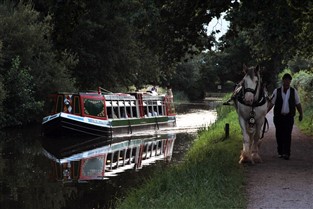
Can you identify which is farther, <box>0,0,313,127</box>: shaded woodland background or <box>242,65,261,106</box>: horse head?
<box>0,0,313,127</box>: shaded woodland background

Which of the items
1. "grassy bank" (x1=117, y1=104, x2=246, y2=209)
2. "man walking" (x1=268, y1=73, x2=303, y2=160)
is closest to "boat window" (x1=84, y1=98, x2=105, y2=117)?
"grassy bank" (x1=117, y1=104, x2=246, y2=209)

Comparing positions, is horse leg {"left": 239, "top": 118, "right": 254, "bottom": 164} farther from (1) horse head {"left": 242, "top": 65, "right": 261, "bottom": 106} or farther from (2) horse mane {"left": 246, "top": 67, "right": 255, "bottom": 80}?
(2) horse mane {"left": 246, "top": 67, "right": 255, "bottom": 80}

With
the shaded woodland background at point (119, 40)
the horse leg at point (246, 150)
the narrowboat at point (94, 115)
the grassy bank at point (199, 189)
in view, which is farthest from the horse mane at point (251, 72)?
the narrowboat at point (94, 115)

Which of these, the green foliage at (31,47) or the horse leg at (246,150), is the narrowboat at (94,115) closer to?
the green foliage at (31,47)

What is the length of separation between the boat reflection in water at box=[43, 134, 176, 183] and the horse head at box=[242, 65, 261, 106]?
5.06 metres

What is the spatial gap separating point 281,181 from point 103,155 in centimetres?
1002

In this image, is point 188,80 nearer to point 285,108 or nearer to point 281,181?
point 285,108

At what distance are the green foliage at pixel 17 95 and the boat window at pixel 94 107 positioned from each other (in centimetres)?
358

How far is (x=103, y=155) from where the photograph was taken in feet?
58.9

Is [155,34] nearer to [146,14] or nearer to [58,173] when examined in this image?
[146,14]

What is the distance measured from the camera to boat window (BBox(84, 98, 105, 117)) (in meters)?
24.0

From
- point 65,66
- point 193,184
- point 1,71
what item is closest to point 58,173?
point 193,184

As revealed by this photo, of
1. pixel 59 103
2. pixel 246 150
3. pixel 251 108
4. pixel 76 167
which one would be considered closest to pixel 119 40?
pixel 59 103

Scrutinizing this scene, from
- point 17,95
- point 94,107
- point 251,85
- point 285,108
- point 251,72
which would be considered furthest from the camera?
point 17,95
